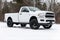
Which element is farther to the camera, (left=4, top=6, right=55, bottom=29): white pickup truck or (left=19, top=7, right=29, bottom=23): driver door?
(left=19, top=7, right=29, bottom=23): driver door

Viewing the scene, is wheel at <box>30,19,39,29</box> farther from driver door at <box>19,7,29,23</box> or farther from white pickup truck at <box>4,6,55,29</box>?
driver door at <box>19,7,29,23</box>

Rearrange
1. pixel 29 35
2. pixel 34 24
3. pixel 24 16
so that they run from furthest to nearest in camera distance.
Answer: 1. pixel 24 16
2. pixel 34 24
3. pixel 29 35

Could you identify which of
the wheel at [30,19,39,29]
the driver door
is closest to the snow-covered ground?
the wheel at [30,19,39,29]

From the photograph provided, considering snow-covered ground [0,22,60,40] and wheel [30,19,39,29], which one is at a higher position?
wheel [30,19,39,29]

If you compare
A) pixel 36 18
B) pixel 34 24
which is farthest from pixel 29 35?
pixel 36 18

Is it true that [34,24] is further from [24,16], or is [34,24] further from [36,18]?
[24,16]

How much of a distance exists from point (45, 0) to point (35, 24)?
23.0 meters

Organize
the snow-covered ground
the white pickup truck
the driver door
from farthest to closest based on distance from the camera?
the driver door → the white pickup truck → the snow-covered ground

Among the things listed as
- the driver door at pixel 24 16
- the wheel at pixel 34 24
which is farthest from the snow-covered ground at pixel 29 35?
the driver door at pixel 24 16

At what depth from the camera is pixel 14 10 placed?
39.9 meters

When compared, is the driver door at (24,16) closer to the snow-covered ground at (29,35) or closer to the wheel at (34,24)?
the wheel at (34,24)

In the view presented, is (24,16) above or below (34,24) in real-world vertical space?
above

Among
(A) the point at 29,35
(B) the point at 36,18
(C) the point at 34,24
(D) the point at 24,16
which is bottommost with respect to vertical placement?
(A) the point at 29,35

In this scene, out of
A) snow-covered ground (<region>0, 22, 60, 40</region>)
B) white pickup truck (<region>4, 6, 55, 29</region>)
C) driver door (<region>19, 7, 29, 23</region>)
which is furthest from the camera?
driver door (<region>19, 7, 29, 23</region>)
